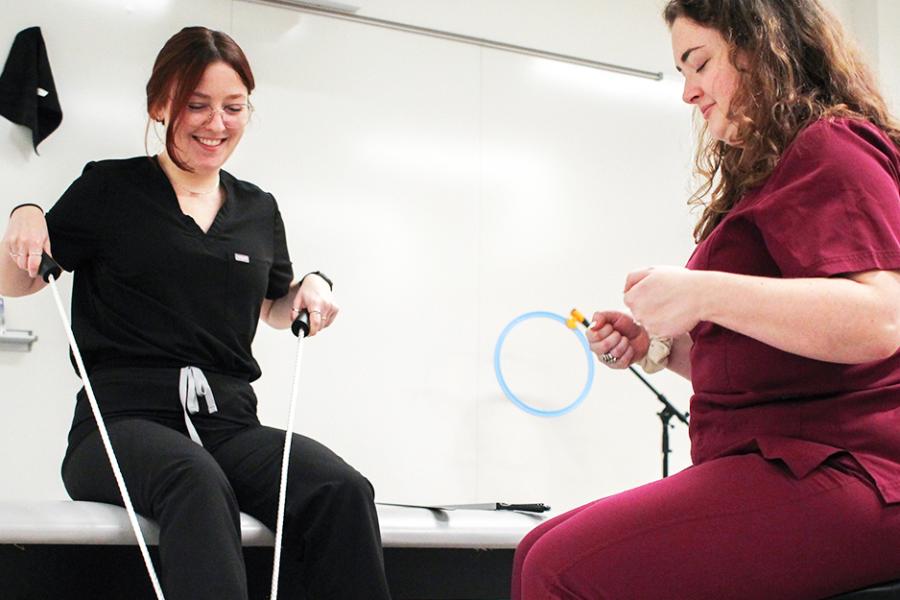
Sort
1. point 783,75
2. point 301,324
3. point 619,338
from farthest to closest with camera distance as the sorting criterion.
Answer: point 301,324 < point 619,338 < point 783,75

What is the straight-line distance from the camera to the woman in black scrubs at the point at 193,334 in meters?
1.68

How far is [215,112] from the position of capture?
2.15 m

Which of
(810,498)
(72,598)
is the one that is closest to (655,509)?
(810,498)

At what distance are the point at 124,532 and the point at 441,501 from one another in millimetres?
1997

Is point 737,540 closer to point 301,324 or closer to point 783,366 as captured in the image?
point 783,366

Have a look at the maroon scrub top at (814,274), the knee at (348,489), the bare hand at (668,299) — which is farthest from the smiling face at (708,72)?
the knee at (348,489)

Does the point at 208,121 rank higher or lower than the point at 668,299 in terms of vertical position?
higher

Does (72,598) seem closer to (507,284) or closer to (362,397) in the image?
(362,397)

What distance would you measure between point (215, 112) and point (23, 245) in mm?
490

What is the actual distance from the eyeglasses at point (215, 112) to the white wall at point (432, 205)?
1.21m

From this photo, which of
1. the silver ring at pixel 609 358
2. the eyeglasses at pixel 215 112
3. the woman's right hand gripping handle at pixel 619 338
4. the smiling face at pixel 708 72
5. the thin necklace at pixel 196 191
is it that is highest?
the eyeglasses at pixel 215 112

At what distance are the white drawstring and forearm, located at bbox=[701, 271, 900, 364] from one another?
1.10 metres

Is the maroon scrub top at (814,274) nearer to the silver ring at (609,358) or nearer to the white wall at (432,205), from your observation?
the silver ring at (609,358)
